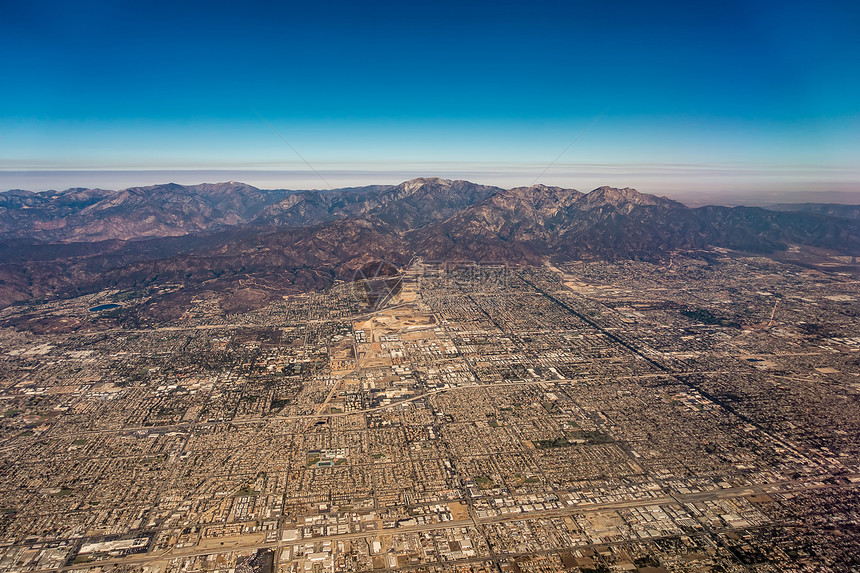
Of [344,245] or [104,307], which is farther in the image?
[344,245]

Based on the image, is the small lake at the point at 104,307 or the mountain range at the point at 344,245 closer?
the small lake at the point at 104,307

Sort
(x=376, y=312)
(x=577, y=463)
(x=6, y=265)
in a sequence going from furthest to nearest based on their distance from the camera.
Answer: (x=6, y=265), (x=376, y=312), (x=577, y=463)

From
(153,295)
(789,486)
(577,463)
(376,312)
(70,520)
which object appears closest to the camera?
(70,520)

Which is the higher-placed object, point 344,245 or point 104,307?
point 344,245

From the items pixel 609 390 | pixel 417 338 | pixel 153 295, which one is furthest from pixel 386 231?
pixel 609 390

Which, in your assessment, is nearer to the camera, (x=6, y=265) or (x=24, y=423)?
(x=24, y=423)

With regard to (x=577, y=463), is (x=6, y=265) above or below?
above

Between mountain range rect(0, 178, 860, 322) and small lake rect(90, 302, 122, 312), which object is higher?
mountain range rect(0, 178, 860, 322)

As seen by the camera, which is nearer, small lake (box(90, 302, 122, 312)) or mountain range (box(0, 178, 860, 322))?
small lake (box(90, 302, 122, 312))

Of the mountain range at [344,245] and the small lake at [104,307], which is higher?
the mountain range at [344,245]

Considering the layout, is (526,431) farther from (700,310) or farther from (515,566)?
(700,310)
